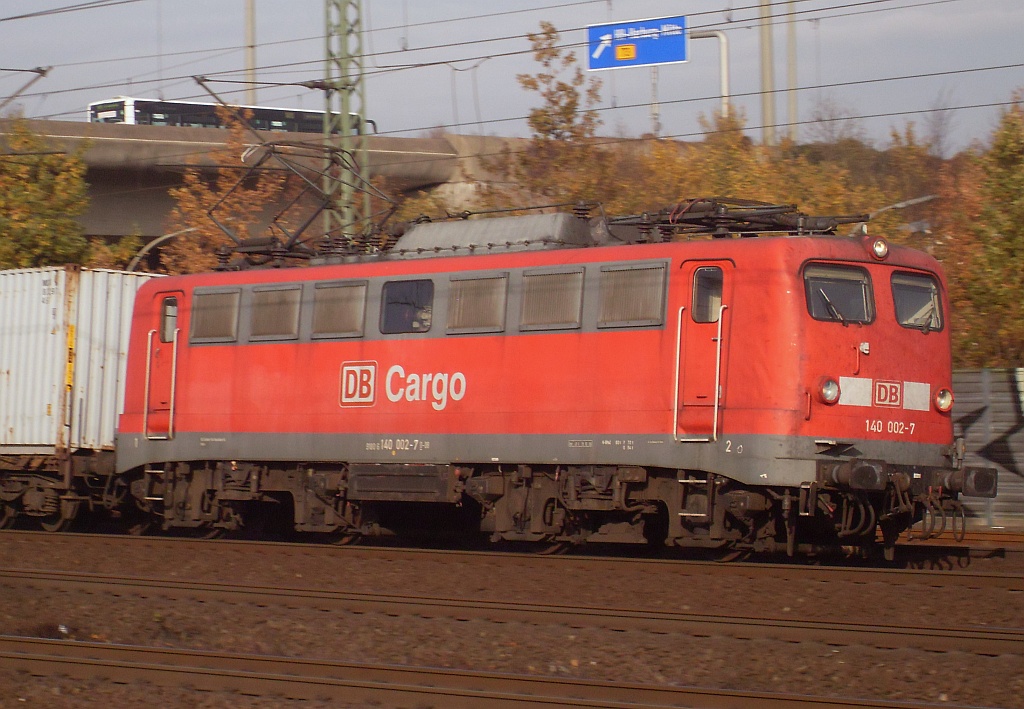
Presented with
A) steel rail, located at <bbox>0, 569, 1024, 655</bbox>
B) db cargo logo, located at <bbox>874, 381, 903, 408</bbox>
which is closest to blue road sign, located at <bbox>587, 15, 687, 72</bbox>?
db cargo logo, located at <bbox>874, 381, 903, 408</bbox>

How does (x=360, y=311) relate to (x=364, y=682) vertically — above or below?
above

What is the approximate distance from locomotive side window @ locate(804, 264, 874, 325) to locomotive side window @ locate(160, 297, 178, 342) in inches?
334

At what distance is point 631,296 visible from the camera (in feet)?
43.0

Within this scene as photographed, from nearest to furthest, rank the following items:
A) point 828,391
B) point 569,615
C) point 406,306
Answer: point 569,615 → point 828,391 → point 406,306

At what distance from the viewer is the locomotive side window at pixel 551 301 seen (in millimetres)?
13461

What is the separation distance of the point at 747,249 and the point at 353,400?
5068 mm

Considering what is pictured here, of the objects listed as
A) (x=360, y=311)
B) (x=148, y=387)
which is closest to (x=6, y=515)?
(x=148, y=387)

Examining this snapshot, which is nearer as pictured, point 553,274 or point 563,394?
point 563,394

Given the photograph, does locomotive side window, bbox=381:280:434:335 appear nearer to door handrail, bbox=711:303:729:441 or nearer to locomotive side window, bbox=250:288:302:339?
locomotive side window, bbox=250:288:302:339

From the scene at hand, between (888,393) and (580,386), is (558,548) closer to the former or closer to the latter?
(580,386)

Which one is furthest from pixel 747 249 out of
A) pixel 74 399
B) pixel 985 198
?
pixel 985 198

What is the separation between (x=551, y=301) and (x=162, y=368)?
5902 mm

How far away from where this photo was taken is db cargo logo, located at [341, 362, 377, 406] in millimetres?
14797

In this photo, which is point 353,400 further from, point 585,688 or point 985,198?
point 985,198
